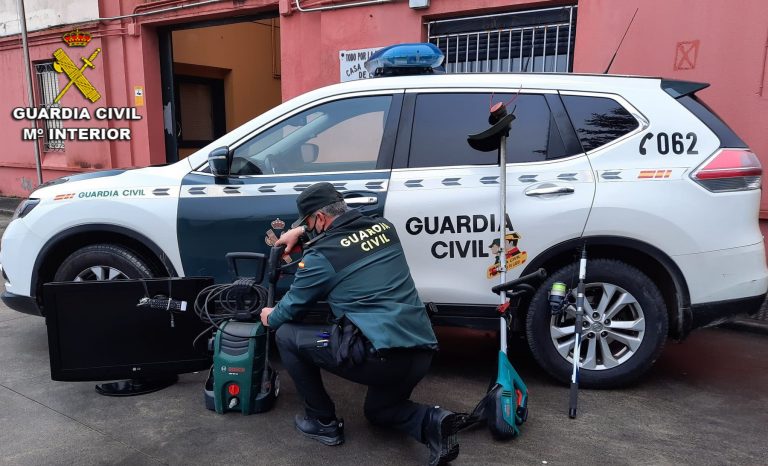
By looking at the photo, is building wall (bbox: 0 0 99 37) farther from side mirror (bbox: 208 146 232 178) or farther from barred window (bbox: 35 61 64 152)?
side mirror (bbox: 208 146 232 178)

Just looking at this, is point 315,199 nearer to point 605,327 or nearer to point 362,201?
point 362,201

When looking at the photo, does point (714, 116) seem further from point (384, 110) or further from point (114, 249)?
point (114, 249)

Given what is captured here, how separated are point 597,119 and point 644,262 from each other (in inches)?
37.8

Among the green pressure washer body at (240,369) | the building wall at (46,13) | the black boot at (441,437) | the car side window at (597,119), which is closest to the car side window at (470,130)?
the car side window at (597,119)

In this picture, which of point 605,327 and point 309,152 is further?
point 309,152

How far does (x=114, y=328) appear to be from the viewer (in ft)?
11.8

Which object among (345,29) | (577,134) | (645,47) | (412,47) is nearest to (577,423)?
(577,134)

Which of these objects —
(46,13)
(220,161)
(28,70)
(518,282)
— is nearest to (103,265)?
(220,161)

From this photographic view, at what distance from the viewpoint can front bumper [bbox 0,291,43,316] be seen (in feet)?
13.3

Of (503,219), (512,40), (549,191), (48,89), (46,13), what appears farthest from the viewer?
(48,89)

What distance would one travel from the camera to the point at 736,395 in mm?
3725

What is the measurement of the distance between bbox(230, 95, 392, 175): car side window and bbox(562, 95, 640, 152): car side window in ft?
3.97

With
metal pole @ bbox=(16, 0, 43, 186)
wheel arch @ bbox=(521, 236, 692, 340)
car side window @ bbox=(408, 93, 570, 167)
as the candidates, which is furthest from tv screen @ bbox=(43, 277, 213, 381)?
metal pole @ bbox=(16, 0, 43, 186)

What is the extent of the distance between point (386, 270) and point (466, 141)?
1.24m
